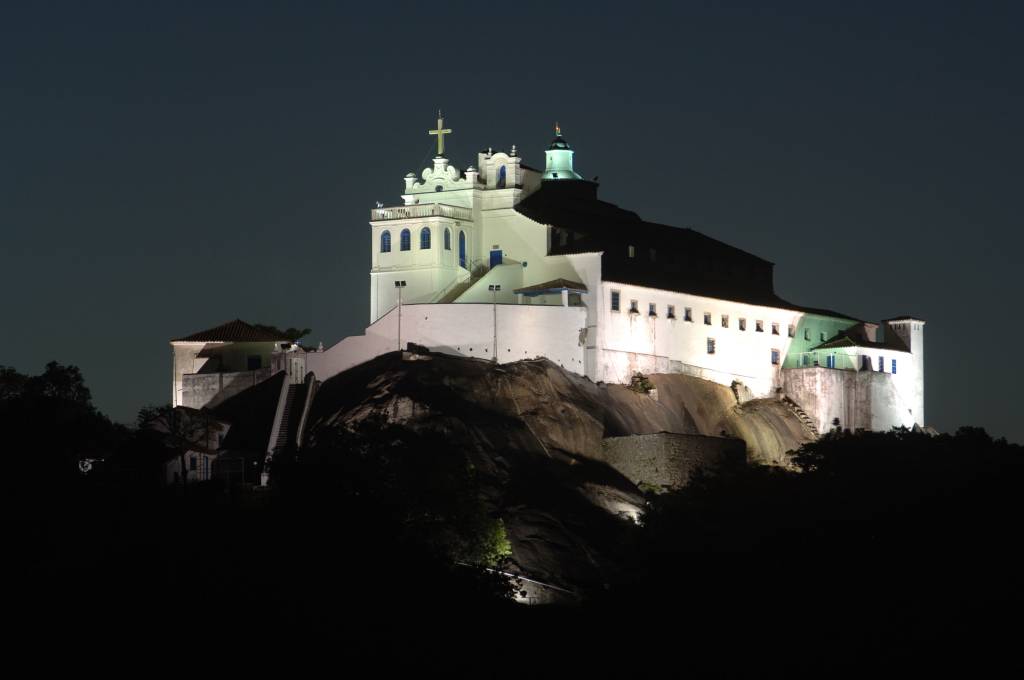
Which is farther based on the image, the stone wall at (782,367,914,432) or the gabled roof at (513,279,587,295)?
the stone wall at (782,367,914,432)

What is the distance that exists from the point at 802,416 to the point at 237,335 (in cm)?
3174

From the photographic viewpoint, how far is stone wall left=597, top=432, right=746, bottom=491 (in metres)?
125

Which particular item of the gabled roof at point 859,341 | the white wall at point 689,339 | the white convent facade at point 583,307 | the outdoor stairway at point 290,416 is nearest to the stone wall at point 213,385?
the white convent facade at point 583,307

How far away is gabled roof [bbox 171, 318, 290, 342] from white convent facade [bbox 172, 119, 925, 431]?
0.27 meters

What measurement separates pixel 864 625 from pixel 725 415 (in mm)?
32362

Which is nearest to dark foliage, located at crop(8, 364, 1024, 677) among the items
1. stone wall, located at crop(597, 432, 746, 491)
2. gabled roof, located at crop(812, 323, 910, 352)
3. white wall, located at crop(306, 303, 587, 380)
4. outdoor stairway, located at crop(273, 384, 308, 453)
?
stone wall, located at crop(597, 432, 746, 491)

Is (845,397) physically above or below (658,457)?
above

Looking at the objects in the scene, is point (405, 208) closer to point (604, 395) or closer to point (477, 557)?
point (604, 395)

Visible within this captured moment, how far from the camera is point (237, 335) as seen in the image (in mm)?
136375

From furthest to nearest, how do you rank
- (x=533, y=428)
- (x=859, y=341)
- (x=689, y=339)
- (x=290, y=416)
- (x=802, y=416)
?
(x=859, y=341)
(x=802, y=416)
(x=689, y=339)
(x=290, y=416)
(x=533, y=428)

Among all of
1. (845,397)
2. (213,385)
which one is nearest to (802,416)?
(845,397)

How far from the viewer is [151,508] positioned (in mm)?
117625

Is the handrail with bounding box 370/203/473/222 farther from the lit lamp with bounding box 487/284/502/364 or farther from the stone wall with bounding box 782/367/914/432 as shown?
the stone wall with bounding box 782/367/914/432

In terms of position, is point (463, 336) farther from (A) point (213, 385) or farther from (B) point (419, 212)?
(A) point (213, 385)
